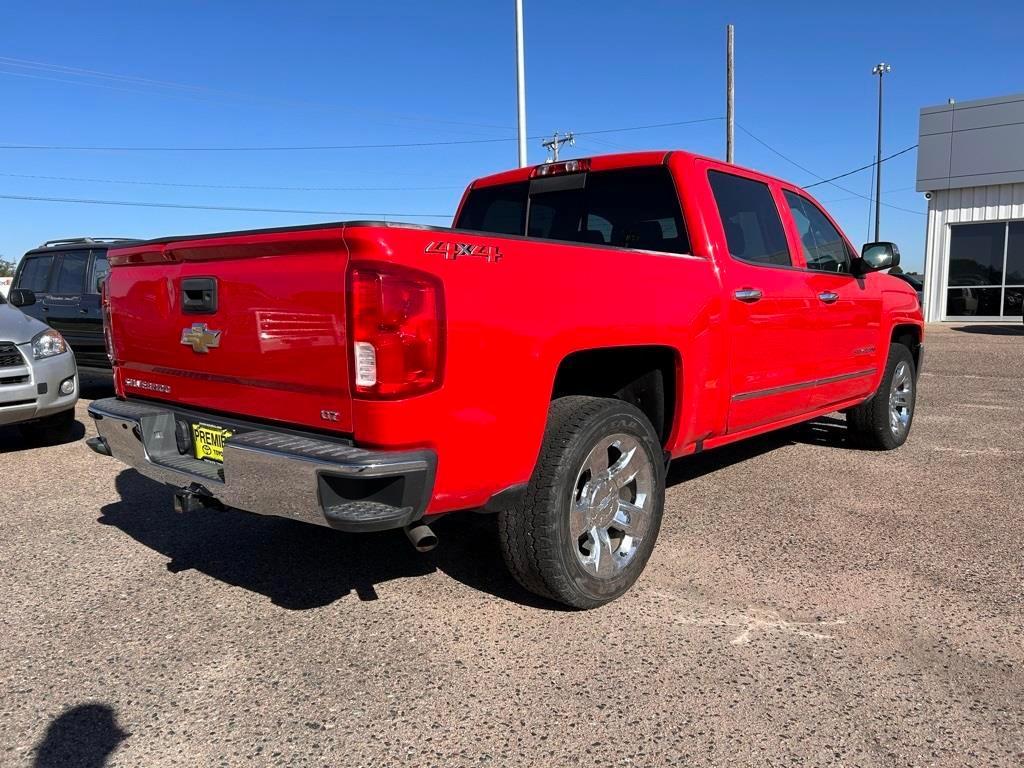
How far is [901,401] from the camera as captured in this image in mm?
6426

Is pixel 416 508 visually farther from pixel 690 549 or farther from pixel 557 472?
pixel 690 549

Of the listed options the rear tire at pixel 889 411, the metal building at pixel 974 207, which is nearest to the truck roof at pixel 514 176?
the rear tire at pixel 889 411

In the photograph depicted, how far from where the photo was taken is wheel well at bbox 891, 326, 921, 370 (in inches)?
247

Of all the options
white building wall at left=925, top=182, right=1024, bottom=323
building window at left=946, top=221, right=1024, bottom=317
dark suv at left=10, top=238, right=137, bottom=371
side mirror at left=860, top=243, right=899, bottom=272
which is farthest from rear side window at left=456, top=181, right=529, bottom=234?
building window at left=946, top=221, right=1024, bottom=317

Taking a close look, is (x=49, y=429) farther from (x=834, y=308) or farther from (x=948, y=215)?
(x=948, y=215)

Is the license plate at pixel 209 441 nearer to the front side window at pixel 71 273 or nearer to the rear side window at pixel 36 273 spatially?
the front side window at pixel 71 273

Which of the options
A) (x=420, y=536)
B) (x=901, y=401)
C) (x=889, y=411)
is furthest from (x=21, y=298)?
(x=901, y=401)

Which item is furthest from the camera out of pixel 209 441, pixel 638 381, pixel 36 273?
pixel 36 273

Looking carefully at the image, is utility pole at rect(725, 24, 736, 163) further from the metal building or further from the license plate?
the license plate

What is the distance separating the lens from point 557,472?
295 cm

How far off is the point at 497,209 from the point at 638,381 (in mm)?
1706

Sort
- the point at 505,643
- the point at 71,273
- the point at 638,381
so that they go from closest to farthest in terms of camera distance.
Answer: the point at 505,643 → the point at 638,381 → the point at 71,273

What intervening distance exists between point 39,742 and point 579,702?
5.42ft

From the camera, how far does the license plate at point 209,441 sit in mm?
3027
